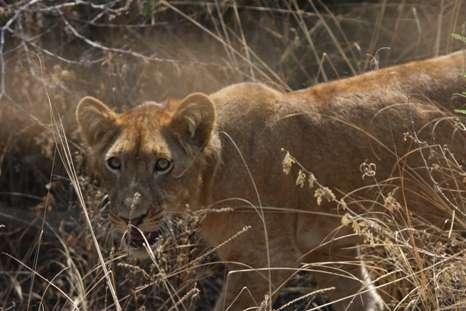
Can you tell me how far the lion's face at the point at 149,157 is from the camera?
189 inches

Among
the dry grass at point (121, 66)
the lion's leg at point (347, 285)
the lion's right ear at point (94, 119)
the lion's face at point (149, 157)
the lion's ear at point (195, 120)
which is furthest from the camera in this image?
the dry grass at point (121, 66)

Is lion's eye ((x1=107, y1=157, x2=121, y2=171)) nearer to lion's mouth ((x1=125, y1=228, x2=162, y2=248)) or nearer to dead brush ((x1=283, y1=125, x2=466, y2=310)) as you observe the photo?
lion's mouth ((x1=125, y1=228, x2=162, y2=248))

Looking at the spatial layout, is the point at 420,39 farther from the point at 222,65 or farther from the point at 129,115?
the point at 129,115

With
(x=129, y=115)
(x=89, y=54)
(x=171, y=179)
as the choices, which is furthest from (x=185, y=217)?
(x=89, y=54)

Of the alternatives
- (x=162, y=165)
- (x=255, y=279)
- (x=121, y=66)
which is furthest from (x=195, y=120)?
(x=121, y=66)

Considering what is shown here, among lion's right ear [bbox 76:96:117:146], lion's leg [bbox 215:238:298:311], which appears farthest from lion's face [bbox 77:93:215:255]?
lion's leg [bbox 215:238:298:311]

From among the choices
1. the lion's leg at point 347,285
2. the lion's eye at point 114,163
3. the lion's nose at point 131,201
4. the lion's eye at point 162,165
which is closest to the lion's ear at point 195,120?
the lion's eye at point 162,165

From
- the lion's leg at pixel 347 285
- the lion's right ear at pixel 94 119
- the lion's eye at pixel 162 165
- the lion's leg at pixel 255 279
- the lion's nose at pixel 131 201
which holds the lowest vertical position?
the lion's leg at pixel 347 285

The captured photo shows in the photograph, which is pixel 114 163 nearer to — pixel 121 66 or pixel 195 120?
pixel 195 120

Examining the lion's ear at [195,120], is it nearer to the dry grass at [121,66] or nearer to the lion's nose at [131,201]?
the lion's nose at [131,201]

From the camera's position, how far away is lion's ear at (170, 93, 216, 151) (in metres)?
5.08

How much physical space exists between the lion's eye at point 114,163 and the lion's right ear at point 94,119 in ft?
0.82

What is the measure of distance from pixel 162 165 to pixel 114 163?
9.5 inches

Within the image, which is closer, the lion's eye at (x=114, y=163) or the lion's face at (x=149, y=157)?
the lion's face at (x=149, y=157)
